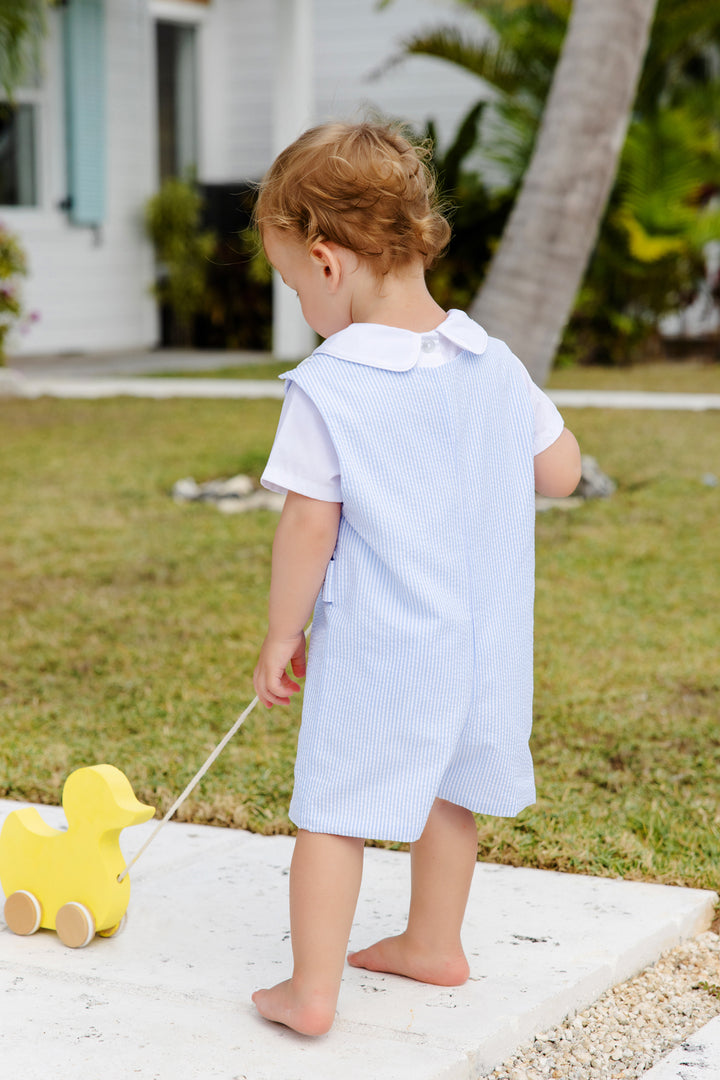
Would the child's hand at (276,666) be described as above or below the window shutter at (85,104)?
below

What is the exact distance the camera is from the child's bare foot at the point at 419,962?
1974mm

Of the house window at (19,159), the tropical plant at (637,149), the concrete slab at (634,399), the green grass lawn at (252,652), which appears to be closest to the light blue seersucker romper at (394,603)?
the green grass lawn at (252,652)

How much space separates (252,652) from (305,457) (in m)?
2.15

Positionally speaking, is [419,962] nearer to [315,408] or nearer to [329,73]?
[315,408]

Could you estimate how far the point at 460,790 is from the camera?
1919 millimetres

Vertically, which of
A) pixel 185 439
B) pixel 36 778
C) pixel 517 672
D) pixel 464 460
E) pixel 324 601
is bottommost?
pixel 185 439

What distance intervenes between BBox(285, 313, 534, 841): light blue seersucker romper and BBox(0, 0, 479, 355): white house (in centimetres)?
1011

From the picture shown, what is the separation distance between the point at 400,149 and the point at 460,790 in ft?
2.98

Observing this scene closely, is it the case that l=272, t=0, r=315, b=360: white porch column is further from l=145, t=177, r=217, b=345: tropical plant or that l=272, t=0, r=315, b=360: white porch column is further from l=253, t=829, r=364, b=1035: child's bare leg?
l=253, t=829, r=364, b=1035: child's bare leg

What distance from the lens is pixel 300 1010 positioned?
1.78 meters

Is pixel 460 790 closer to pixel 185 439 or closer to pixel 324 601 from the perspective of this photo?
pixel 324 601

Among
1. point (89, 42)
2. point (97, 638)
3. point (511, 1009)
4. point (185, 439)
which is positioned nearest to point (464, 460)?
point (511, 1009)

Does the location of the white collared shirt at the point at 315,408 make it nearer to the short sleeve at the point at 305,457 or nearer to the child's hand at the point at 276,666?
the short sleeve at the point at 305,457

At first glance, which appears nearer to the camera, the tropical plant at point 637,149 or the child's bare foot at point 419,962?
the child's bare foot at point 419,962
